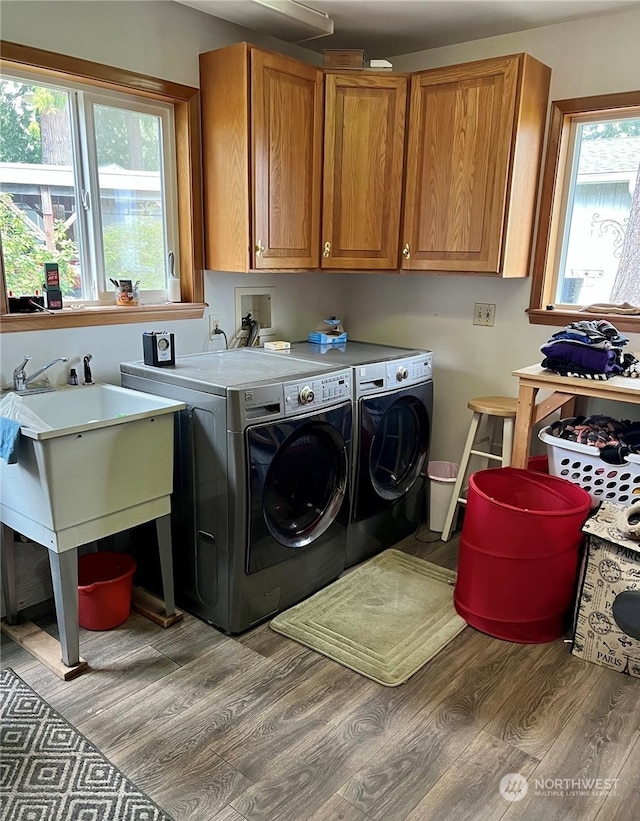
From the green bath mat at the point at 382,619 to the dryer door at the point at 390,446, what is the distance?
0.31 meters

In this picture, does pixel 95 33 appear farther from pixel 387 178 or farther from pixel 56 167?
pixel 387 178

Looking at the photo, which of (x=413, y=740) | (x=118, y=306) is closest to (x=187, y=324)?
(x=118, y=306)

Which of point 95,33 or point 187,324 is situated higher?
point 95,33

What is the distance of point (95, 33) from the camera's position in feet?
7.26

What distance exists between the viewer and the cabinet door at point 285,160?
97.0 inches

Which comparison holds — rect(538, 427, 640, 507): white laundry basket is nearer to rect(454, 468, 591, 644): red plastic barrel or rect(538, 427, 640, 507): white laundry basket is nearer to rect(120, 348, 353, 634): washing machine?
rect(454, 468, 591, 644): red plastic barrel

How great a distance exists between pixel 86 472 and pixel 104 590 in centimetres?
55

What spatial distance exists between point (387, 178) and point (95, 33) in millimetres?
1293

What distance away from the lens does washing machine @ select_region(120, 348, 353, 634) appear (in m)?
2.09

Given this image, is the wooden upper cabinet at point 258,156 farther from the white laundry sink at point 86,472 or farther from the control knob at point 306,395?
the white laundry sink at point 86,472

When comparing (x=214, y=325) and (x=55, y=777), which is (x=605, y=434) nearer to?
(x=214, y=325)

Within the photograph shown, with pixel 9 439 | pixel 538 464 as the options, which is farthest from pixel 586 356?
pixel 9 439

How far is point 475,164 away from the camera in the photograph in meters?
2.61

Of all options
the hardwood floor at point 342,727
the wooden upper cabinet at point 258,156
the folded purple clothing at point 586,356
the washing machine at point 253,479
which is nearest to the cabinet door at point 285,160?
the wooden upper cabinet at point 258,156
